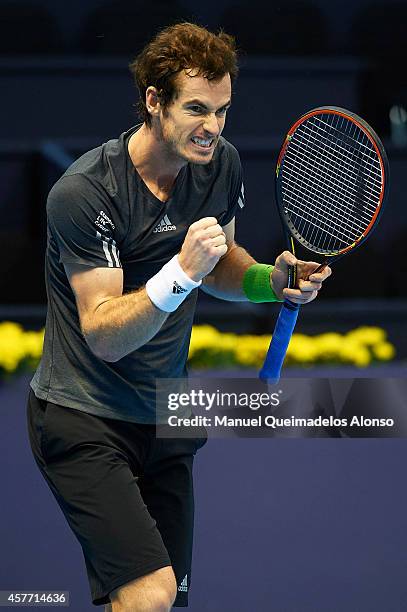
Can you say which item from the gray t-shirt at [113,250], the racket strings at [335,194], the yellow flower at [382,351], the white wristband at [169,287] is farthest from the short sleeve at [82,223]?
the yellow flower at [382,351]

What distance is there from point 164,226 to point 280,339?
13.6 inches

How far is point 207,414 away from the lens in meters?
3.21

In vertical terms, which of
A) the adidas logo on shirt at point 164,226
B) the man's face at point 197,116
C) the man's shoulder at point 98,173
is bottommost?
the adidas logo on shirt at point 164,226

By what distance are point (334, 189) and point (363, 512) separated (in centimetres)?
92

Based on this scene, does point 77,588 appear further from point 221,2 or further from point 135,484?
point 221,2

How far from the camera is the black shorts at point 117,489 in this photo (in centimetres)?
245

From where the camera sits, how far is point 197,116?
247 centimetres

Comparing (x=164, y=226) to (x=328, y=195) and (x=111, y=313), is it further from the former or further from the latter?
(x=328, y=195)

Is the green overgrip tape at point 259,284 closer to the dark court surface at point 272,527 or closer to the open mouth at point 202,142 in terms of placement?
the open mouth at point 202,142

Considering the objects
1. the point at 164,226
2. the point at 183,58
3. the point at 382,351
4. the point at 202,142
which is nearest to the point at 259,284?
the point at 164,226

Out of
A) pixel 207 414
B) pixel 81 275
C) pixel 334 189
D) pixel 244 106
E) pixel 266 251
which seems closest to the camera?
pixel 81 275

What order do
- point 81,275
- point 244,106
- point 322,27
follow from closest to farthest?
point 81,275
point 244,106
point 322,27

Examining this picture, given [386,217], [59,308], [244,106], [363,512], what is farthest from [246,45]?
[59,308]

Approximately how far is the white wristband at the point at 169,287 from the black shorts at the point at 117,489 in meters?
0.32
